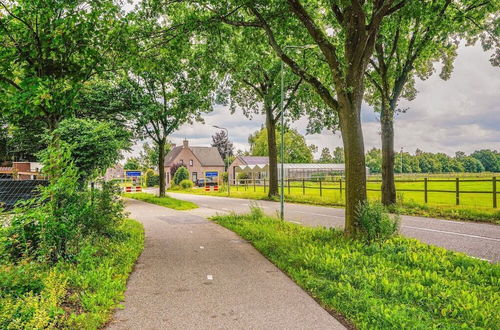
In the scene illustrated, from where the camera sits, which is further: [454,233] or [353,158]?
[454,233]

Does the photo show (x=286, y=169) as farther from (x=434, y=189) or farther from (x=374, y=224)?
(x=374, y=224)

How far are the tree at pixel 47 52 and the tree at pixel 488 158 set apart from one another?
151126 mm

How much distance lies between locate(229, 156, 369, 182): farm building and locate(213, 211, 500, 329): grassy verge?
53204 mm

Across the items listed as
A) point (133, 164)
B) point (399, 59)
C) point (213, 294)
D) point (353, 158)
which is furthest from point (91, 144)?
point (133, 164)

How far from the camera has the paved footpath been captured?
4387 mm

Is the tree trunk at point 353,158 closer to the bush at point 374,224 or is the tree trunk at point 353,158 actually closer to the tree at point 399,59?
the bush at point 374,224

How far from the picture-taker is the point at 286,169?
210ft

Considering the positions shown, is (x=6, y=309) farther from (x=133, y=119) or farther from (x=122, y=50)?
(x=133, y=119)

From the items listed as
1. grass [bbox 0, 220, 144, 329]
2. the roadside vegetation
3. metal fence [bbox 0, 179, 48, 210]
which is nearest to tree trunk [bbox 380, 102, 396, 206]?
the roadside vegetation

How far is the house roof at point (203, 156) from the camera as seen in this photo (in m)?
72.3

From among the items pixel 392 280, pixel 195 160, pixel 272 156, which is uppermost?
pixel 195 160

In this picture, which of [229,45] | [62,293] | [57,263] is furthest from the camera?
[229,45]

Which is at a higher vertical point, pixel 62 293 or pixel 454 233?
pixel 62 293

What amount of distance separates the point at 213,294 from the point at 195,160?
66332 millimetres
